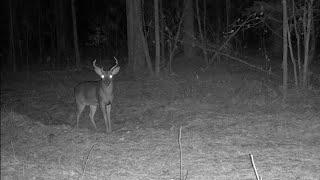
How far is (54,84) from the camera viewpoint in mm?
21328

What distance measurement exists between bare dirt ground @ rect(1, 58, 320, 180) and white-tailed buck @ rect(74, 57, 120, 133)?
480mm

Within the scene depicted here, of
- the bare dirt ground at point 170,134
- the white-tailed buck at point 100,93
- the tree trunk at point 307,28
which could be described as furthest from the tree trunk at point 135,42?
the white-tailed buck at point 100,93

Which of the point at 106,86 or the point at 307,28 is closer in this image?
the point at 106,86

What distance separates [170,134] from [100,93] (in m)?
3.12

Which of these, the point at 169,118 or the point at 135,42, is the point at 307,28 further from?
the point at 135,42

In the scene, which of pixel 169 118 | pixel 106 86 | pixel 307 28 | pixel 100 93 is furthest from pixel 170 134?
pixel 307 28

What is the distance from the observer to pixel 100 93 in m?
13.8

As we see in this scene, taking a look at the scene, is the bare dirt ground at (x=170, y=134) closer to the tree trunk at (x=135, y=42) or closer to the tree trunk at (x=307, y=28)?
the tree trunk at (x=307, y=28)

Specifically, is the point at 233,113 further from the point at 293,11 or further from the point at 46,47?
the point at 46,47

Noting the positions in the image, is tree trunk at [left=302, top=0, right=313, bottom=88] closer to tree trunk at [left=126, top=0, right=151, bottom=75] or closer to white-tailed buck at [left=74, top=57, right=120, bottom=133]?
white-tailed buck at [left=74, top=57, right=120, bottom=133]

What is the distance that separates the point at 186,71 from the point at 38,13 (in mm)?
27790

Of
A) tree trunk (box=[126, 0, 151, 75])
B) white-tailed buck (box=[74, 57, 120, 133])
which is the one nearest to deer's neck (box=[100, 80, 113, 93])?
white-tailed buck (box=[74, 57, 120, 133])

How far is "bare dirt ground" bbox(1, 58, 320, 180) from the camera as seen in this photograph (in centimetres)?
846

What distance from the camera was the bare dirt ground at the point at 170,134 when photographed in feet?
27.8
